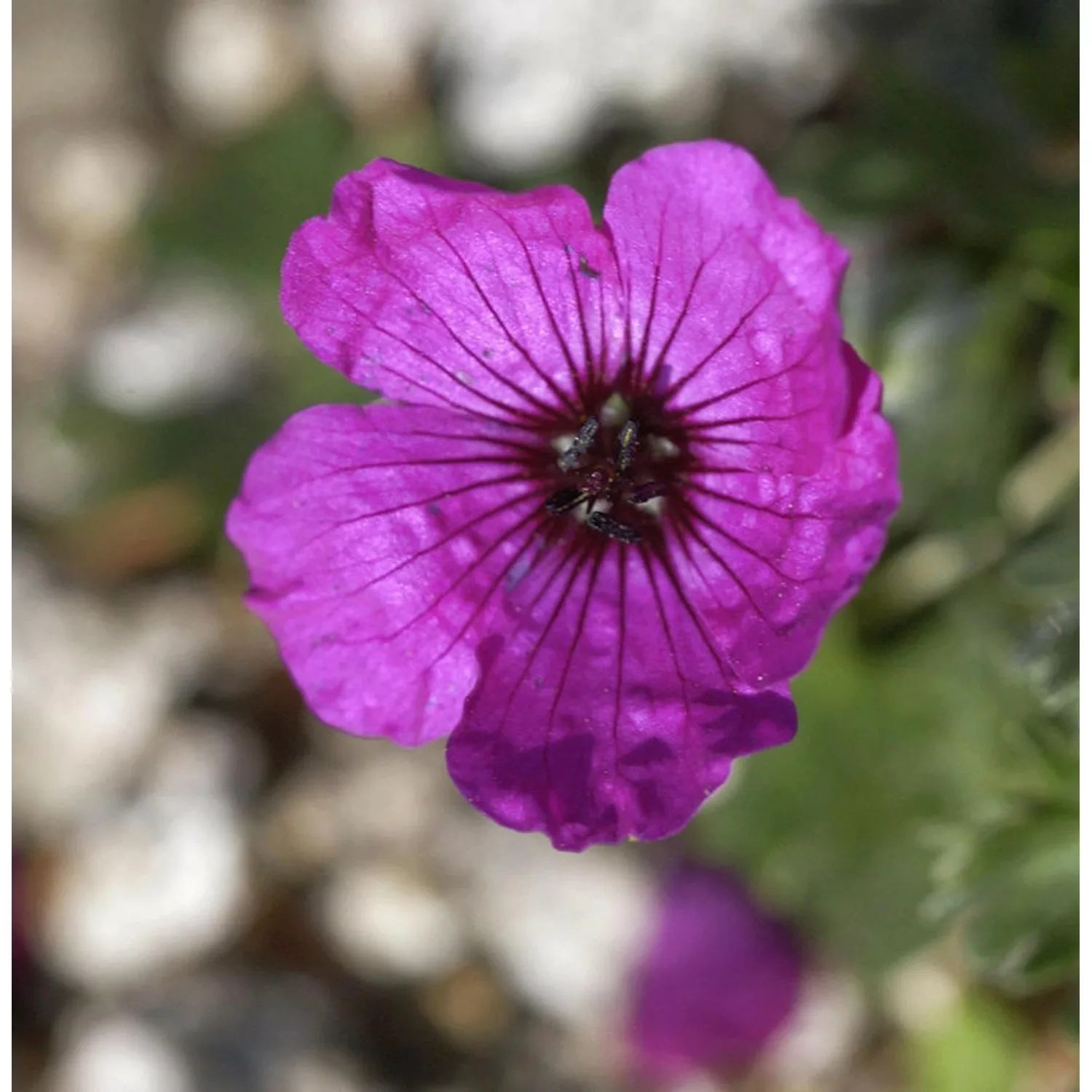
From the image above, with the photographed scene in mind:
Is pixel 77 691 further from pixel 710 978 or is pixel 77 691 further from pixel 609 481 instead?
pixel 609 481

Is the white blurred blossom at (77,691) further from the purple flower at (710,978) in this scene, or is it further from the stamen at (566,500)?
the stamen at (566,500)

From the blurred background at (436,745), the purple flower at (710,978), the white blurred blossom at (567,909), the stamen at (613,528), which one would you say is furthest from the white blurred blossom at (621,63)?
the purple flower at (710,978)

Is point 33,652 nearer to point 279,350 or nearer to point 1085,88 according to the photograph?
point 279,350

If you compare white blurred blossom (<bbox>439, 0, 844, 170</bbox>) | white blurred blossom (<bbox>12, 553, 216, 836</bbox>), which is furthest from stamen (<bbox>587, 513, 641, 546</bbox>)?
white blurred blossom (<bbox>12, 553, 216, 836</bbox>)

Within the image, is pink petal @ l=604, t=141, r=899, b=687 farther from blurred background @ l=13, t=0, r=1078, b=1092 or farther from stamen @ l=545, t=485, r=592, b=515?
blurred background @ l=13, t=0, r=1078, b=1092

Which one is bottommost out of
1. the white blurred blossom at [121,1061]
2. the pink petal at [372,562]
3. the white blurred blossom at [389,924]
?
the white blurred blossom at [121,1061]

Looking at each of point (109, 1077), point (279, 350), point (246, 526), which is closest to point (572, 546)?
point (246, 526)
